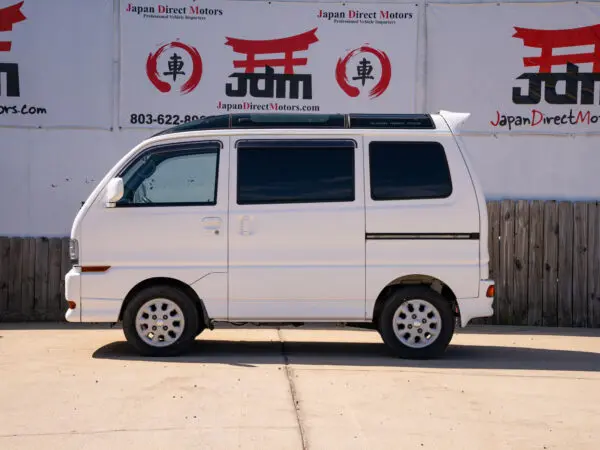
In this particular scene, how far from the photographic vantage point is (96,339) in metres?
10.9

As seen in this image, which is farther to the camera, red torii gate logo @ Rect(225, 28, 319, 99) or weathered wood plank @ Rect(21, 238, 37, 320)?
red torii gate logo @ Rect(225, 28, 319, 99)

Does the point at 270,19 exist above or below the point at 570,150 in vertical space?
above

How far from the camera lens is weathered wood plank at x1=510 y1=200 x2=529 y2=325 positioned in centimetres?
1274

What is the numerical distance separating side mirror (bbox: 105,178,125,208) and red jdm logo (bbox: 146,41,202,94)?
3.81 m

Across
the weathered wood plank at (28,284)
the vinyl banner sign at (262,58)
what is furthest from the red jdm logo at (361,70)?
the weathered wood plank at (28,284)

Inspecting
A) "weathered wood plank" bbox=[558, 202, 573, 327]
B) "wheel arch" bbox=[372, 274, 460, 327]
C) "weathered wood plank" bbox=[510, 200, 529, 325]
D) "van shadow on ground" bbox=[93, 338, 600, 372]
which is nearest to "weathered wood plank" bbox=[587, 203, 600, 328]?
"weathered wood plank" bbox=[558, 202, 573, 327]

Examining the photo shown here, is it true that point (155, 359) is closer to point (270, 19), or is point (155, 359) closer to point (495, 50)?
point (270, 19)

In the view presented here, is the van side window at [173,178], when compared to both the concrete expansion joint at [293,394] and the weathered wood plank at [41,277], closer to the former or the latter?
the concrete expansion joint at [293,394]

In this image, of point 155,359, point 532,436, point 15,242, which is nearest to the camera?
point 532,436

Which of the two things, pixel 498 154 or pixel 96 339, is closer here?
pixel 96 339

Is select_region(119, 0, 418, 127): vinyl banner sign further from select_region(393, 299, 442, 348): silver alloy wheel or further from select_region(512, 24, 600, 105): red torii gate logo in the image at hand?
select_region(393, 299, 442, 348): silver alloy wheel

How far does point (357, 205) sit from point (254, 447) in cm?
370

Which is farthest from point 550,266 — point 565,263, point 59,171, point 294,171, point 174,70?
point 59,171

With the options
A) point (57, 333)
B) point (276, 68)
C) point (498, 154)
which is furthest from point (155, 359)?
point (498, 154)
